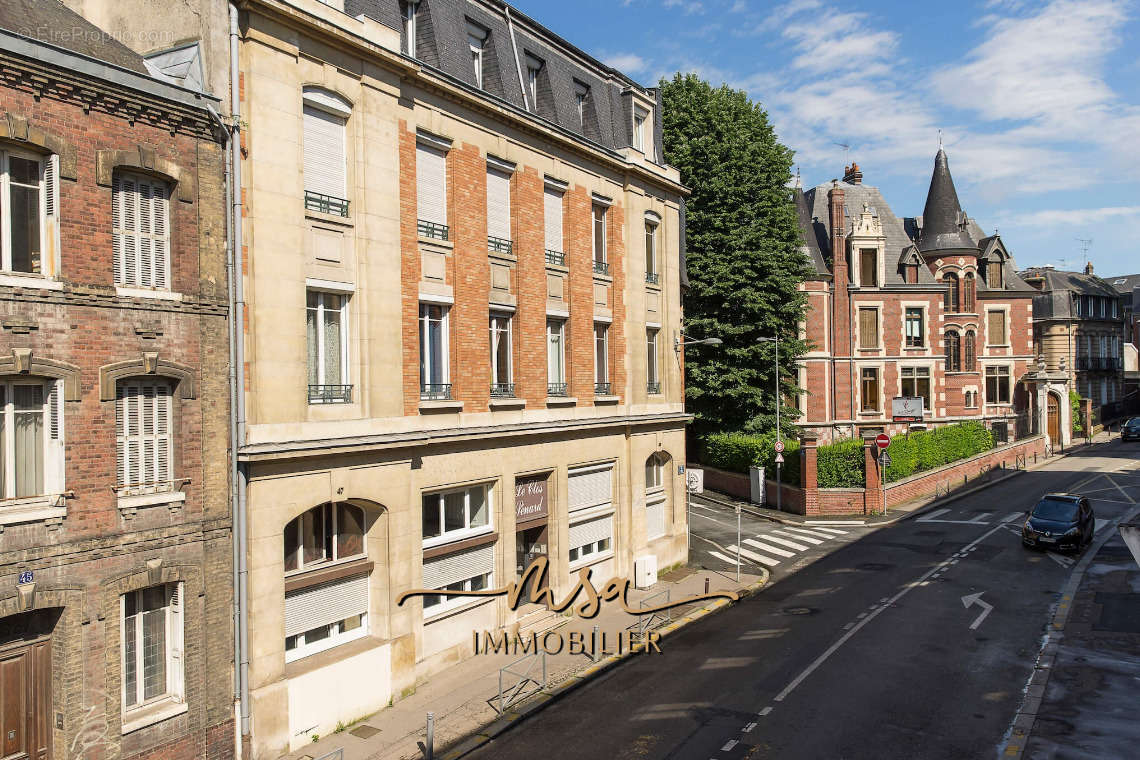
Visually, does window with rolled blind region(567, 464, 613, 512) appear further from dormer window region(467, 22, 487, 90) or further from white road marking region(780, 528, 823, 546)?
white road marking region(780, 528, 823, 546)

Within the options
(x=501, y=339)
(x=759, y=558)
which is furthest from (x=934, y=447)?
(x=501, y=339)

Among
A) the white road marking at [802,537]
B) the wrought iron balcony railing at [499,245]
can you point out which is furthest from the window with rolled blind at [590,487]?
the white road marking at [802,537]

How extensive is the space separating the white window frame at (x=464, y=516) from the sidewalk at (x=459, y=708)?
8.82ft

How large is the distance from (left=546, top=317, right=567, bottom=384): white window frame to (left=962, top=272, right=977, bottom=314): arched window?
45937mm

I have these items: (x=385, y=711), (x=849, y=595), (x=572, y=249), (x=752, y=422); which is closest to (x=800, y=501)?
(x=752, y=422)

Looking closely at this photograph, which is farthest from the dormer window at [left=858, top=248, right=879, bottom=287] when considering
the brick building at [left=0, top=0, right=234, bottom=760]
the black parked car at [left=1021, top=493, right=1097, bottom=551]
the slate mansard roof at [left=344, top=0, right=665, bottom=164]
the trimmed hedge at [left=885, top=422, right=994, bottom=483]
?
the brick building at [left=0, top=0, right=234, bottom=760]

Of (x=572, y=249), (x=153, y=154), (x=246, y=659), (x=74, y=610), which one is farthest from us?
(x=572, y=249)

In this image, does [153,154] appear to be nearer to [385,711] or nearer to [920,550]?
[385,711]

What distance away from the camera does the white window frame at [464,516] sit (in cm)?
1722

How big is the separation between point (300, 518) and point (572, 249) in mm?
10390

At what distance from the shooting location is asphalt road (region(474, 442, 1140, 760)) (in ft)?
42.9

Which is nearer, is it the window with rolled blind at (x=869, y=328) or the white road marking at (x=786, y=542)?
the white road marking at (x=786, y=542)

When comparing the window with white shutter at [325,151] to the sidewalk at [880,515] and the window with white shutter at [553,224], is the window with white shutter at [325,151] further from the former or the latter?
the sidewalk at [880,515]

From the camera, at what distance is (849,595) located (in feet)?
72.2
